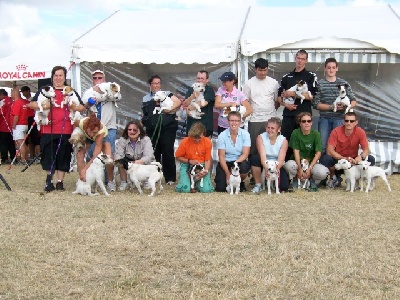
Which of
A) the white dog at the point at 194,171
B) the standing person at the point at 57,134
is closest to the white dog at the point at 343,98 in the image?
the white dog at the point at 194,171

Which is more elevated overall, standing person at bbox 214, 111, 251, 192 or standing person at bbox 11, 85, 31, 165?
standing person at bbox 11, 85, 31, 165

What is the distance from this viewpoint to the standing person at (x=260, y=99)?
6.75 m

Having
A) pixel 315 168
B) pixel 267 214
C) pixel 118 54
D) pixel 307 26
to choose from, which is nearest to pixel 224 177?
pixel 315 168

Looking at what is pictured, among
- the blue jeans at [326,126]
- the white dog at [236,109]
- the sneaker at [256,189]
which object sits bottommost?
the sneaker at [256,189]

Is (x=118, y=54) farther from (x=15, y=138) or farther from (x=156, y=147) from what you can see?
(x=15, y=138)

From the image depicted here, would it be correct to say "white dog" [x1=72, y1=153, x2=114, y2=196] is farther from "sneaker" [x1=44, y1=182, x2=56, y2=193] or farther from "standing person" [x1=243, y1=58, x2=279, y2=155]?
"standing person" [x1=243, y1=58, x2=279, y2=155]

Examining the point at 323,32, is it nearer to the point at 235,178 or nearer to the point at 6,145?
the point at 235,178

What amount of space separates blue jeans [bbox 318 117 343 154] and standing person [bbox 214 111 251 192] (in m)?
1.10

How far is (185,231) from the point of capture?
13.9ft

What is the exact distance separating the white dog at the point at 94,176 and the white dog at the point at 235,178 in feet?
4.41

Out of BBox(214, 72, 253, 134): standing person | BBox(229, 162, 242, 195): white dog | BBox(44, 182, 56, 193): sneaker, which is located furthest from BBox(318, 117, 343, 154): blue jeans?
BBox(44, 182, 56, 193): sneaker

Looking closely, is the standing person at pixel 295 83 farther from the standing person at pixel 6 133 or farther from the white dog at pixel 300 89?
the standing person at pixel 6 133

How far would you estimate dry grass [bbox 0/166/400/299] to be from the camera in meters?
3.00

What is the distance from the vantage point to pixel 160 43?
795cm
